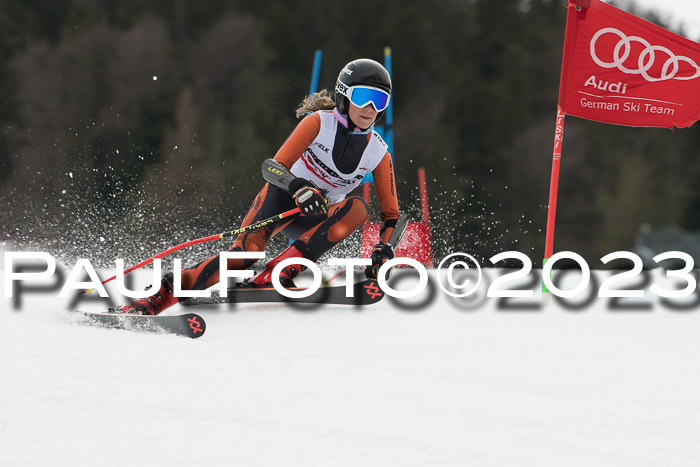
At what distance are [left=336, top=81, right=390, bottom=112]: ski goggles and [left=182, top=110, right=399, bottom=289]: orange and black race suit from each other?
0.16m

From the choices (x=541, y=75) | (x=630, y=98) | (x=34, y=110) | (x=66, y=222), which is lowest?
(x=66, y=222)

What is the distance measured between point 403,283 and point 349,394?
8.48ft

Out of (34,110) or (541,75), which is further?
(541,75)

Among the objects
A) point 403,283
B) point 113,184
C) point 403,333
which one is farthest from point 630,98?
point 113,184

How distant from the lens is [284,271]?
4.01 meters

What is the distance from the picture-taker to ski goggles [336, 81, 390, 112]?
3.64 meters

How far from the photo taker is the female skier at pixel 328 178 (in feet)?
11.9

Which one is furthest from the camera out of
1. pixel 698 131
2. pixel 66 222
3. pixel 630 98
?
pixel 698 131

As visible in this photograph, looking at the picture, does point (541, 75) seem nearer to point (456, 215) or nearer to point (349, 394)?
point (456, 215)

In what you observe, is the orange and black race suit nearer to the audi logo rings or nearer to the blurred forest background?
the audi logo rings

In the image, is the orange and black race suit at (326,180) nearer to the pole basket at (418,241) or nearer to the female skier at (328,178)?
the female skier at (328,178)

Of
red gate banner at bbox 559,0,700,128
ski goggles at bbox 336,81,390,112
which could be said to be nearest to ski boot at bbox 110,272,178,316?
ski goggles at bbox 336,81,390,112

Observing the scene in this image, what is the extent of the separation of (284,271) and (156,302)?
30.3 inches

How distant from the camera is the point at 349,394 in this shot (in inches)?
88.6
